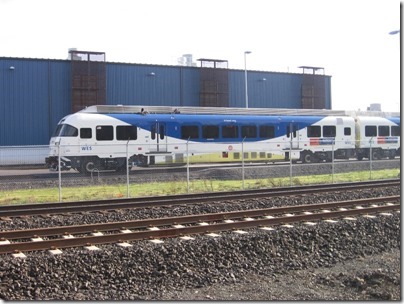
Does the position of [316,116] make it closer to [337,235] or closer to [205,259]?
[337,235]

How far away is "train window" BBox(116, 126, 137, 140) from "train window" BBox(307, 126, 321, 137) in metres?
11.5

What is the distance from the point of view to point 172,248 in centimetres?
960

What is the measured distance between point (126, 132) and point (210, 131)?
492cm

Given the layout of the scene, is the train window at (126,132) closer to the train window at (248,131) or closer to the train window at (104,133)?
the train window at (104,133)


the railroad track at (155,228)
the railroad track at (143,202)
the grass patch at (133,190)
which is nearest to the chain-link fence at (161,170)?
the grass patch at (133,190)

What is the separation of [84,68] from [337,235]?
3584 centimetres

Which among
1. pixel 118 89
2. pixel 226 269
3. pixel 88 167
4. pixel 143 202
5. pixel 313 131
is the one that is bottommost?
pixel 226 269

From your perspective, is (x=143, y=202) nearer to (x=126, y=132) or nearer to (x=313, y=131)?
(x=126, y=132)

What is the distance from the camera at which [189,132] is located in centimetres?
2973

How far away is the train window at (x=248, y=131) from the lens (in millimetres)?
31547

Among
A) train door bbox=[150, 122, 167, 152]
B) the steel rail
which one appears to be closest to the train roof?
train door bbox=[150, 122, 167, 152]

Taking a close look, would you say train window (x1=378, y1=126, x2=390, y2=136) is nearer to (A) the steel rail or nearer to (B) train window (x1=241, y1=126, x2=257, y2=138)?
(B) train window (x1=241, y1=126, x2=257, y2=138)

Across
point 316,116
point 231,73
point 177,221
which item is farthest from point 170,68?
point 177,221

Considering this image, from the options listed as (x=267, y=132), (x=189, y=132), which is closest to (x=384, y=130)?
(x=267, y=132)
